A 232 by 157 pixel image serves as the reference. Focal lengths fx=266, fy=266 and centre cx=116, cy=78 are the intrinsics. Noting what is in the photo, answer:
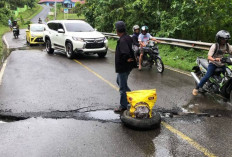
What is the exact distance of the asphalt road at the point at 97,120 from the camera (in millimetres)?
4254

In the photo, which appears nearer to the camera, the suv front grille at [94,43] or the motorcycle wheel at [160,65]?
the motorcycle wheel at [160,65]

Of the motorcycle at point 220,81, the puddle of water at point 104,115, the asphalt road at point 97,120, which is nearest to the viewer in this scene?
the asphalt road at point 97,120

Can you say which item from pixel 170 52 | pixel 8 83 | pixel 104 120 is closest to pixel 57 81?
pixel 8 83

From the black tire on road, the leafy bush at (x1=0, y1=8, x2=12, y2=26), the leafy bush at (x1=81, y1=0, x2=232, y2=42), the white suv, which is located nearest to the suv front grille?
the white suv

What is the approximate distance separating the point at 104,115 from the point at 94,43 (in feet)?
26.6

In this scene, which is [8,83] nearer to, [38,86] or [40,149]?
[38,86]

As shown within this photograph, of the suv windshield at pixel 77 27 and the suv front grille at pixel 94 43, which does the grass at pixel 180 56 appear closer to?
the suv front grille at pixel 94 43

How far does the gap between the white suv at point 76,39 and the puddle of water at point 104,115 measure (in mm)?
7612

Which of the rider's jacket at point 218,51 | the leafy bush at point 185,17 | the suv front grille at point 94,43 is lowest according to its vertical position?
the suv front grille at point 94,43

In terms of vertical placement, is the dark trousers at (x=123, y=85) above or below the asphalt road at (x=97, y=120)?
above

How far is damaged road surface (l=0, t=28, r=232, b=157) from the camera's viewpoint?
4.25 m

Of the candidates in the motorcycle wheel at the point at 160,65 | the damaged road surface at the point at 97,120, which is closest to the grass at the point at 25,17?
the motorcycle wheel at the point at 160,65

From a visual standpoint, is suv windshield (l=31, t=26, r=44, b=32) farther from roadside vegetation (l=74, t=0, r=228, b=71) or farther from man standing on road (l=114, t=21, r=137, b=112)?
man standing on road (l=114, t=21, r=137, b=112)

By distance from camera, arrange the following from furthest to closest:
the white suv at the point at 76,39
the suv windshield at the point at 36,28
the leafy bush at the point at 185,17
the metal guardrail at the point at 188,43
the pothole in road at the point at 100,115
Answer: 1. the suv windshield at the point at 36,28
2. the leafy bush at the point at 185,17
3. the white suv at the point at 76,39
4. the metal guardrail at the point at 188,43
5. the pothole in road at the point at 100,115
